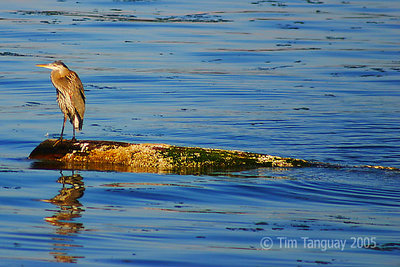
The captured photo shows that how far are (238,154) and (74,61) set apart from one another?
948cm

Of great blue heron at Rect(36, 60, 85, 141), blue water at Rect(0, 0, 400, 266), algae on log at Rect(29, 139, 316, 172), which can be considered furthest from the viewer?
great blue heron at Rect(36, 60, 85, 141)

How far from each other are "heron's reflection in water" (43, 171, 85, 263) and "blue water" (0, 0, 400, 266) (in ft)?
0.07

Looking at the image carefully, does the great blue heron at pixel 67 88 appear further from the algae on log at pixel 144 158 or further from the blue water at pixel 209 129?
the blue water at pixel 209 129

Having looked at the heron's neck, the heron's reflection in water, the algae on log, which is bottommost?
the heron's reflection in water

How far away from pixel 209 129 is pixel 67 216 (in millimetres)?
5209

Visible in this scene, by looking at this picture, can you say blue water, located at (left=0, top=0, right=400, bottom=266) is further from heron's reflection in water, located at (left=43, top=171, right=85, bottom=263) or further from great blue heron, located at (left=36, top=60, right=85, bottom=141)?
great blue heron, located at (left=36, top=60, right=85, bottom=141)

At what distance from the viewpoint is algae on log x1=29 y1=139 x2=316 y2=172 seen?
921cm

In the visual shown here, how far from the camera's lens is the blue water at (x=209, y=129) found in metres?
6.47

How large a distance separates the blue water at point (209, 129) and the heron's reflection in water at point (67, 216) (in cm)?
2

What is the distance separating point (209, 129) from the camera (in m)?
12.2

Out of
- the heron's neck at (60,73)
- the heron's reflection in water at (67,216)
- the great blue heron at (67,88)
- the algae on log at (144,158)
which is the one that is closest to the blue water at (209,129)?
the heron's reflection in water at (67,216)

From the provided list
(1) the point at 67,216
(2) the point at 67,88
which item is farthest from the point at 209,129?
(1) the point at 67,216

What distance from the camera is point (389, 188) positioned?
28.1 ft

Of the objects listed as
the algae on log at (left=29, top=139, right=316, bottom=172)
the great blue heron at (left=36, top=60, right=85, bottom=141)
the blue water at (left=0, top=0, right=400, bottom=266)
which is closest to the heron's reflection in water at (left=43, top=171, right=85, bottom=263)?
the blue water at (left=0, top=0, right=400, bottom=266)
